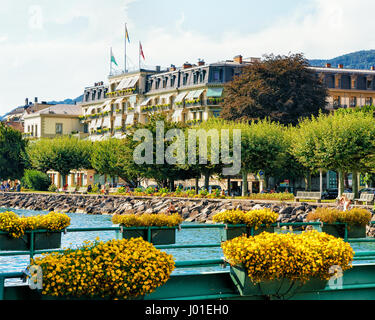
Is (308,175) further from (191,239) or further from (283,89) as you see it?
(191,239)

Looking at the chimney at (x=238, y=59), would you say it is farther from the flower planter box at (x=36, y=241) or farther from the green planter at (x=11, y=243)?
the green planter at (x=11, y=243)

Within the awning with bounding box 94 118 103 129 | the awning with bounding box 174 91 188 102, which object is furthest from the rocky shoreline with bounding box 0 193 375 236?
the awning with bounding box 94 118 103 129

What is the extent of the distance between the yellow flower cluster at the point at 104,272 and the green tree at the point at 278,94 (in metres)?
64.3

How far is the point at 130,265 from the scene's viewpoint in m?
8.47

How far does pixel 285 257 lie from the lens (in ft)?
29.9

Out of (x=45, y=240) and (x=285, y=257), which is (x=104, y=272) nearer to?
(x=285, y=257)

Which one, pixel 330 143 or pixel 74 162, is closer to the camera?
pixel 330 143

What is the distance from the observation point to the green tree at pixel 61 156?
313 feet

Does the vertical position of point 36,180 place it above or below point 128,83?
below

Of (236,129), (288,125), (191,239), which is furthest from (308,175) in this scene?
(191,239)

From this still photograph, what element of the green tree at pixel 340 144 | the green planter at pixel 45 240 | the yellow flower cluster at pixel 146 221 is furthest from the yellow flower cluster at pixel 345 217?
the green tree at pixel 340 144

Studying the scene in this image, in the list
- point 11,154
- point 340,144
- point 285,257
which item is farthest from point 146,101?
point 285,257

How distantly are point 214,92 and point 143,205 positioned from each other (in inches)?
1326
